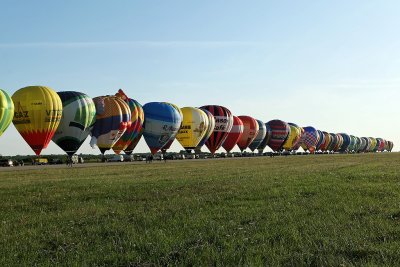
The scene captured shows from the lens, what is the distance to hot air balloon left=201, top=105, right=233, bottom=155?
7950 cm

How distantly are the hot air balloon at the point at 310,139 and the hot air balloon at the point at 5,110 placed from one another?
10878cm

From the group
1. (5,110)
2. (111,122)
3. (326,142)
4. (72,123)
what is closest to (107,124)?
(111,122)

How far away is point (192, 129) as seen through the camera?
7256 cm

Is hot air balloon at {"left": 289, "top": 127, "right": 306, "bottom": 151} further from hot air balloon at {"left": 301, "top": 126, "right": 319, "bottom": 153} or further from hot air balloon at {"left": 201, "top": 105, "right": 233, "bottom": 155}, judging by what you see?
hot air balloon at {"left": 201, "top": 105, "right": 233, "bottom": 155}

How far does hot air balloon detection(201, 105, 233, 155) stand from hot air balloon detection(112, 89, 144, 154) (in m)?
18.4

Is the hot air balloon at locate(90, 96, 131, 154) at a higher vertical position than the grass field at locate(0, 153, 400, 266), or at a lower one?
higher

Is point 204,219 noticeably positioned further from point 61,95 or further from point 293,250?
point 61,95

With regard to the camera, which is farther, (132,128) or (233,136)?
(233,136)

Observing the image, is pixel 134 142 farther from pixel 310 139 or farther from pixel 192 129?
pixel 310 139

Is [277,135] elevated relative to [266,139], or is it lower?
elevated

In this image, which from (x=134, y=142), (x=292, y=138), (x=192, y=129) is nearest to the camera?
(x=134, y=142)

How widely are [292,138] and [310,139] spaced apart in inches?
856

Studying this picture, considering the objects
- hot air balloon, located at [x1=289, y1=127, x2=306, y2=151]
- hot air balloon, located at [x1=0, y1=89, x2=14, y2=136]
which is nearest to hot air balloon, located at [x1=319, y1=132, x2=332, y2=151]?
hot air balloon, located at [x1=289, y1=127, x2=306, y2=151]

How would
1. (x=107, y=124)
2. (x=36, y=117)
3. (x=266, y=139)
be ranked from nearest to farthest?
1. (x=36, y=117)
2. (x=107, y=124)
3. (x=266, y=139)
